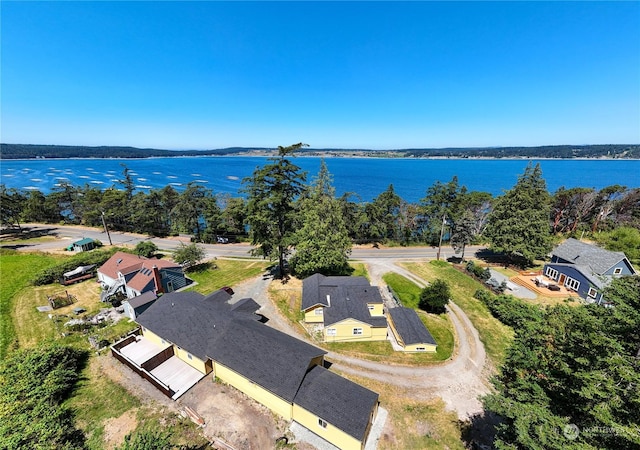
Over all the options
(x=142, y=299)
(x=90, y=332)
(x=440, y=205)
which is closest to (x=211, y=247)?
(x=142, y=299)

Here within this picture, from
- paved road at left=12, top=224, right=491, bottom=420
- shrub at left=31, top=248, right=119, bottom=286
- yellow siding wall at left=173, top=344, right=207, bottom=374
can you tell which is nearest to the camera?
paved road at left=12, top=224, right=491, bottom=420

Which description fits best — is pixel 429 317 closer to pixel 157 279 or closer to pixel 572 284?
pixel 572 284

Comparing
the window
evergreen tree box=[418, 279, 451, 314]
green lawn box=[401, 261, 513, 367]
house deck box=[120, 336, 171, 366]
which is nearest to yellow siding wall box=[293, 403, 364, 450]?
green lawn box=[401, 261, 513, 367]

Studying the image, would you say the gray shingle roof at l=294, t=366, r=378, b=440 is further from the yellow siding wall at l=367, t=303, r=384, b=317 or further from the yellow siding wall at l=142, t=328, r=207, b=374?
the yellow siding wall at l=367, t=303, r=384, b=317

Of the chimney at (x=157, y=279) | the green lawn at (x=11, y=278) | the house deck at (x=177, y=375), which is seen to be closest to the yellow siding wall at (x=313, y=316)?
the house deck at (x=177, y=375)

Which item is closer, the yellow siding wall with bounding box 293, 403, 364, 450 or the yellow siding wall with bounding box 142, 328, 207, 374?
the yellow siding wall with bounding box 293, 403, 364, 450

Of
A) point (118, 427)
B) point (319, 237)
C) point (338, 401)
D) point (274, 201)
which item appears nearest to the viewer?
point (338, 401)

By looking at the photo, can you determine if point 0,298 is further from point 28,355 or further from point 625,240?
point 625,240

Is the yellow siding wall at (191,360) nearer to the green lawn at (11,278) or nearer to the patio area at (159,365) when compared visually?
the patio area at (159,365)
